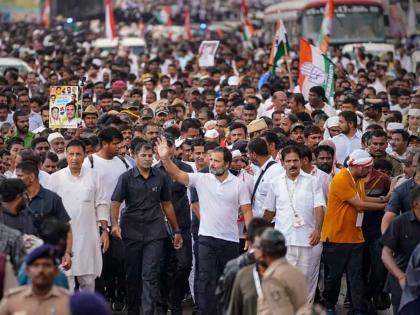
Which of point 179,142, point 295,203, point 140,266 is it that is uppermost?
point 179,142

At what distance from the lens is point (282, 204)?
43.8 feet

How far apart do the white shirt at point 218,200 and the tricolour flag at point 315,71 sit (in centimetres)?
917

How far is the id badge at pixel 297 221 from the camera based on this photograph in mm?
13258

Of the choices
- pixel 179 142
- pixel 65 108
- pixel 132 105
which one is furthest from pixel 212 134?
pixel 132 105

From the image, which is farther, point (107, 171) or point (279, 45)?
point (279, 45)

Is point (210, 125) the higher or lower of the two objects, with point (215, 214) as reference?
higher

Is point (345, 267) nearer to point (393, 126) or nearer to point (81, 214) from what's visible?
point (81, 214)

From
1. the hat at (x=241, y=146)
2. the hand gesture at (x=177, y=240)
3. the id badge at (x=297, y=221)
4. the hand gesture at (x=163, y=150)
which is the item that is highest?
the hand gesture at (x=163, y=150)

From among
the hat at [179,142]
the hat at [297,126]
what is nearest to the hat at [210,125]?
the hat at [179,142]

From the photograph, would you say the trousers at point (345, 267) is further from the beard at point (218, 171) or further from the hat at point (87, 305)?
the hat at point (87, 305)

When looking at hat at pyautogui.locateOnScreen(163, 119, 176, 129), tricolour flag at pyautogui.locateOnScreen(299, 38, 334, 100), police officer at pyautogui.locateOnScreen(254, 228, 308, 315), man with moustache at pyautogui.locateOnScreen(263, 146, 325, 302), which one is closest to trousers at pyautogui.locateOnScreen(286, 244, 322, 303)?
man with moustache at pyautogui.locateOnScreen(263, 146, 325, 302)

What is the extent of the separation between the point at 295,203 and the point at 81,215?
5.88 ft

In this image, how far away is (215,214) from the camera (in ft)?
43.5

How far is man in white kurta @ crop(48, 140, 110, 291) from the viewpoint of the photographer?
13.1m
